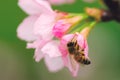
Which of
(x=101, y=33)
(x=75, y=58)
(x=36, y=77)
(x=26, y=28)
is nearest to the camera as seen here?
(x=75, y=58)

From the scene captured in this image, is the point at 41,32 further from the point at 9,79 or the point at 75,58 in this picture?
the point at 9,79

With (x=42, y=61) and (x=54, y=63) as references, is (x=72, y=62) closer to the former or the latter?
(x=54, y=63)

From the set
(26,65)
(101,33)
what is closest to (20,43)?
(26,65)

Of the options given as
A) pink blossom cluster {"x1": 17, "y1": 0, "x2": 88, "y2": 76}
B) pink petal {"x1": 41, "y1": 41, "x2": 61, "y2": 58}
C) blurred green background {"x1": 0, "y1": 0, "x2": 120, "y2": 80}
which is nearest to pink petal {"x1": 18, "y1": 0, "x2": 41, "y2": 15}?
pink blossom cluster {"x1": 17, "y1": 0, "x2": 88, "y2": 76}

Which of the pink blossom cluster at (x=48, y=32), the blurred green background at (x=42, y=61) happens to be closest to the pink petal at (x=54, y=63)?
the pink blossom cluster at (x=48, y=32)

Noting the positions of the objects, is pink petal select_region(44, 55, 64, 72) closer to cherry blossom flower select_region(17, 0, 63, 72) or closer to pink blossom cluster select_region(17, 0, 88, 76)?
cherry blossom flower select_region(17, 0, 63, 72)
